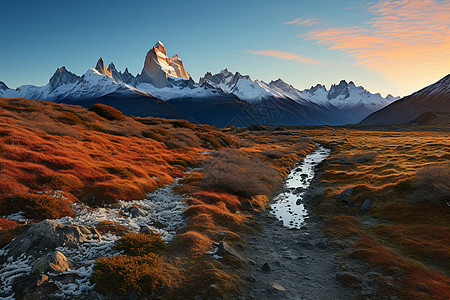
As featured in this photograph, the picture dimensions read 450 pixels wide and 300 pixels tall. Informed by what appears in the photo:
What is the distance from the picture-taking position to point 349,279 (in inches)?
454

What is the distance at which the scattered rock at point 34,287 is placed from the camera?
7.67 metres

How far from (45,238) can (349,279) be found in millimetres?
14409

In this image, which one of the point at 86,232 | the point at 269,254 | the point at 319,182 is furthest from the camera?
the point at 319,182

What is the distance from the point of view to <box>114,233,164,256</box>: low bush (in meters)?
11.0

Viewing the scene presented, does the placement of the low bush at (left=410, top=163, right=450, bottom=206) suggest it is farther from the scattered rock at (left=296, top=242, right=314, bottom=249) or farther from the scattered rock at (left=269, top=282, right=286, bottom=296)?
the scattered rock at (left=269, top=282, right=286, bottom=296)

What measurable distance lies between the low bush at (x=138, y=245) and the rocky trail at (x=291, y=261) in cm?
494

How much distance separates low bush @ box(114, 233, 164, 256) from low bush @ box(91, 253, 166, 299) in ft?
3.26

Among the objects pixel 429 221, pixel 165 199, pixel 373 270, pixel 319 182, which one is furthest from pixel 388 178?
pixel 165 199

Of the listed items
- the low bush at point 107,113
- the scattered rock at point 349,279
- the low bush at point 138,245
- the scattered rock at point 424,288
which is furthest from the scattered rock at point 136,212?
the low bush at point 107,113

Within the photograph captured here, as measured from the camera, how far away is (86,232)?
11891mm

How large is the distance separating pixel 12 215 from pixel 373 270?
1966 centimetres

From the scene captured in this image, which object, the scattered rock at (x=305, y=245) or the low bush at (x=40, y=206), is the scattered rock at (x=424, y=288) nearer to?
the scattered rock at (x=305, y=245)

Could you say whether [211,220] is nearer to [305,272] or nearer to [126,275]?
[305,272]

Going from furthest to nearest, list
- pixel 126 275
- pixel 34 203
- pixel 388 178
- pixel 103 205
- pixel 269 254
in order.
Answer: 1. pixel 388 178
2. pixel 103 205
3. pixel 269 254
4. pixel 34 203
5. pixel 126 275
